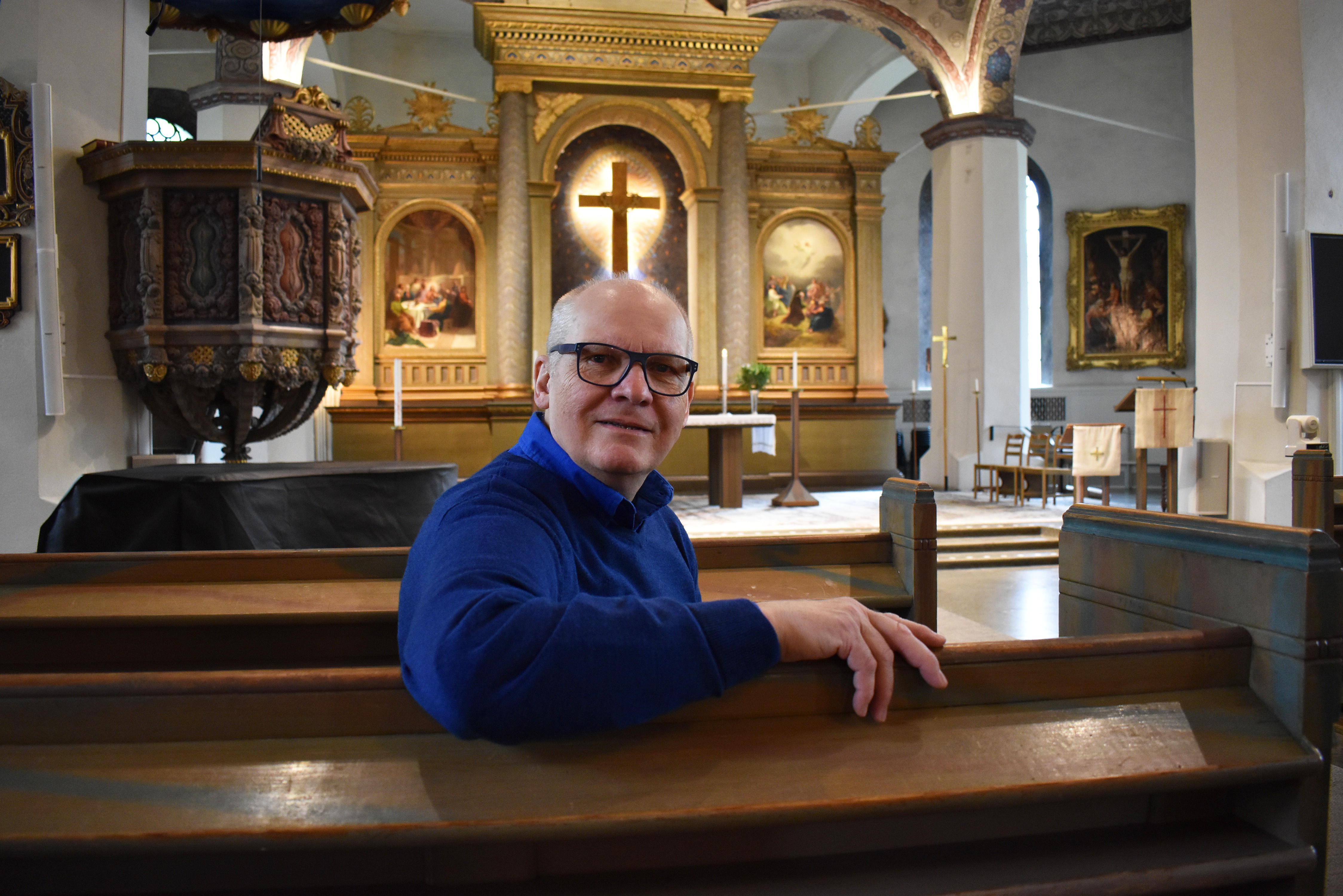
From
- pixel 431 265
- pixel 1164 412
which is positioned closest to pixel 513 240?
pixel 431 265

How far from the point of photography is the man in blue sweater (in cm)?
94

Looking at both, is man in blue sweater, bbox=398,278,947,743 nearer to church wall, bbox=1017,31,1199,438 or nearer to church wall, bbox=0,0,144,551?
church wall, bbox=0,0,144,551

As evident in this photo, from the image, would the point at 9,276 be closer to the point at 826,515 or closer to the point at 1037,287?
the point at 826,515

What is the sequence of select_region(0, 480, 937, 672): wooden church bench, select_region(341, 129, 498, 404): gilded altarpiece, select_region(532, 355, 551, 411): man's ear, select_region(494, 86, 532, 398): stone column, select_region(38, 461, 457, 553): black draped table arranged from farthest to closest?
select_region(341, 129, 498, 404): gilded altarpiece
select_region(494, 86, 532, 398): stone column
select_region(38, 461, 457, 553): black draped table
select_region(0, 480, 937, 672): wooden church bench
select_region(532, 355, 551, 411): man's ear

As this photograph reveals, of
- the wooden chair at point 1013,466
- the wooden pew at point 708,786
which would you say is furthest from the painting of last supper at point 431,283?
the wooden pew at point 708,786

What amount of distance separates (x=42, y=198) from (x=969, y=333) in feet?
30.1

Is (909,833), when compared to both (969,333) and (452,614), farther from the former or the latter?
(969,333)

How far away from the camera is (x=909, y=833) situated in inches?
44.6

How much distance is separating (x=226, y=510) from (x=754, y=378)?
5.95m

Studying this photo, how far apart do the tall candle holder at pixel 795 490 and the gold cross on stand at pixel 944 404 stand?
266cm

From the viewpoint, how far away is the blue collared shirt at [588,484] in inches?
52.1

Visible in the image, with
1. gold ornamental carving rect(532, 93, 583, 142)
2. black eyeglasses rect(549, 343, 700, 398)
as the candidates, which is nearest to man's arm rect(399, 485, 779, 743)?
black eyeglasses rect(549, 343, 700, 398)

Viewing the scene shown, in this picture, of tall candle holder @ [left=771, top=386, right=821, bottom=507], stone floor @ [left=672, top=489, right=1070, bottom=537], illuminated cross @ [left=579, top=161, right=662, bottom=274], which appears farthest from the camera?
illuminated cross @ [left=579, top=161, right=662, bottom=274]

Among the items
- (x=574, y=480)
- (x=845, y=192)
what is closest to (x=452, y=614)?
(x=574, y=480)
